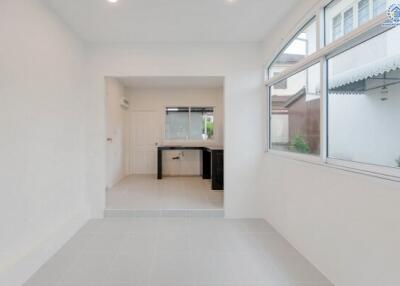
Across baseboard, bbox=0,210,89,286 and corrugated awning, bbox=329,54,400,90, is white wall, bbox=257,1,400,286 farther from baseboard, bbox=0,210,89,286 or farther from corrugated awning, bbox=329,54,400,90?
baseboard, bbox=0,210,89,286

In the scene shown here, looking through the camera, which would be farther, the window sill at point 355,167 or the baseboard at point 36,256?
the baseboard at point 36,256

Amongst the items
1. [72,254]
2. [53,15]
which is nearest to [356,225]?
[72,254]

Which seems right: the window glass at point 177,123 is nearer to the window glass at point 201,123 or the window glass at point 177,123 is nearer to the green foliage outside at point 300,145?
the window glass at point 201,123

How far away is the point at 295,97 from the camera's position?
3428 millimetres

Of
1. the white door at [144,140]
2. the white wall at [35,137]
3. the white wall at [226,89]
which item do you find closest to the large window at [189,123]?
Result: the white door at [144,140]

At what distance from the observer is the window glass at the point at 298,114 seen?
2.86 meters

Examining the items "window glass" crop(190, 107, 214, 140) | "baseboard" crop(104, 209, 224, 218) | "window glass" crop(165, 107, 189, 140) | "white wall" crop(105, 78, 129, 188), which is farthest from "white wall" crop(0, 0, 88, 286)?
"window glass" crop(190, 107, 214, 140)

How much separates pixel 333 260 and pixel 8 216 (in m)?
2.82

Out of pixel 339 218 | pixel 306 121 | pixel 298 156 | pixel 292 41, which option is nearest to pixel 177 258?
pixel 339 218

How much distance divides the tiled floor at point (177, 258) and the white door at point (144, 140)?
4016mm

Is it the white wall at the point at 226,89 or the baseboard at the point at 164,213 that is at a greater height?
the white wall at the point at 226,89

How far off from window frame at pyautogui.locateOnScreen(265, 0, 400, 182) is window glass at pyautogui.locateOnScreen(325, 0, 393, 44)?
0.09ft

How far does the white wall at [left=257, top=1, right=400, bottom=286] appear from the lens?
176cm

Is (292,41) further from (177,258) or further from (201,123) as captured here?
(201,123)
